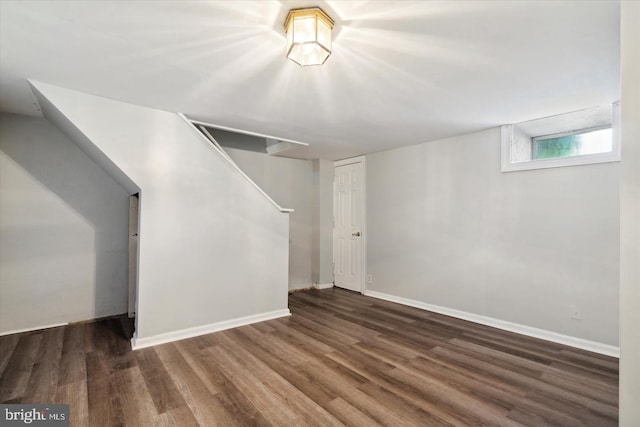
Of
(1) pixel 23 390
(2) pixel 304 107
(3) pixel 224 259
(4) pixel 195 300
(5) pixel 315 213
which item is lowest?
(1) pixel 23 390

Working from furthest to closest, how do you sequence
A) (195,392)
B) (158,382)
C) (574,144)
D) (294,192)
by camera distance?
1. (294,192)
2. (574,144)
3. (158,382)
4. (195,392)

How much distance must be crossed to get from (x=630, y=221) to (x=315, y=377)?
2089mm

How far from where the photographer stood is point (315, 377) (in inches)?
90.4

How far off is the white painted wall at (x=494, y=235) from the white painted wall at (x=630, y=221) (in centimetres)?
229

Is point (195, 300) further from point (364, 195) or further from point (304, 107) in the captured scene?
point (364, 195)

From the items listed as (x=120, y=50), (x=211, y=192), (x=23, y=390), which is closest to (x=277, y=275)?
(x=211, y=192)

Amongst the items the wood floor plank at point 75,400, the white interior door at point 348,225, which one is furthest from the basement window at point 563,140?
the wood floor plank at point 75,400

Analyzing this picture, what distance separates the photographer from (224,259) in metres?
3.35

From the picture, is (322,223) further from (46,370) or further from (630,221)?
(630,221)

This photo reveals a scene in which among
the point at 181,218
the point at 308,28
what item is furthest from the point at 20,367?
the point at 308,28

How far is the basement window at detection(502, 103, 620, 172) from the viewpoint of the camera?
284cm

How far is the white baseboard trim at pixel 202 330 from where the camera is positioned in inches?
112

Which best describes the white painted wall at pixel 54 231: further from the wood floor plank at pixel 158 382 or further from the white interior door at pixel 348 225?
the white interior door at pixel 348 225

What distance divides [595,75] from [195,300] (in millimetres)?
4021
